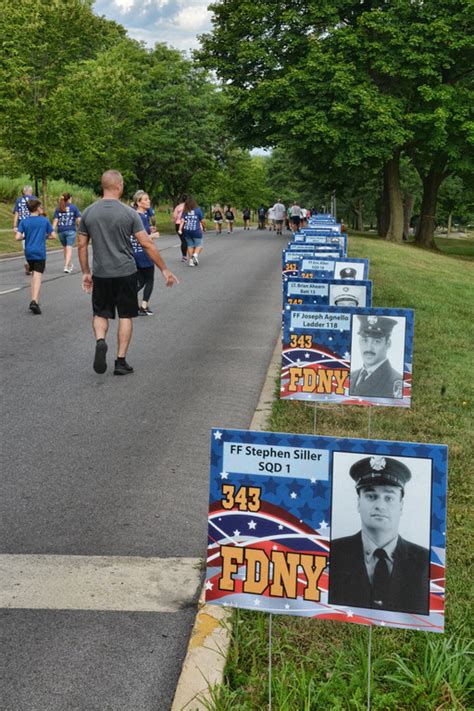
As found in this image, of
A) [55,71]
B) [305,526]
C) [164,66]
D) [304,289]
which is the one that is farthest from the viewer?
[164,66]

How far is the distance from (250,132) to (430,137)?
8431mm

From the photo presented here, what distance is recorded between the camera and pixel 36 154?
3120 cm

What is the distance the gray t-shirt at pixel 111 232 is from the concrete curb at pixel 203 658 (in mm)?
5482

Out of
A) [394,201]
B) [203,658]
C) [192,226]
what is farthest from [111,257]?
[394,201]

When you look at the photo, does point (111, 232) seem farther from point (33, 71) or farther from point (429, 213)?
point (429, 213)

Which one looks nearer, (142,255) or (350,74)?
(142,255)

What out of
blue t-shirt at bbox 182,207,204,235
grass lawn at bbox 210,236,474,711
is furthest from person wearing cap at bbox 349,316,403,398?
blue t-shirt at bbox 182,207,204,235

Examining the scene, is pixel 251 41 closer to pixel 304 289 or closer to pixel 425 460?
pixel 304 289

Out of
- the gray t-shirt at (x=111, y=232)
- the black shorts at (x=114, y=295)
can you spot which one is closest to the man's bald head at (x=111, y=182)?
the gray t-shirt at (x=111, y=232)

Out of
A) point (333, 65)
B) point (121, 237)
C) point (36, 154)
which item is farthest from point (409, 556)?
point (333, 65)

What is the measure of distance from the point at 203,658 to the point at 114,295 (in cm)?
604

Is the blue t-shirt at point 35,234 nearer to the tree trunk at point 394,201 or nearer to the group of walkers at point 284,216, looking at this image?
the group of walkers at point 284,216

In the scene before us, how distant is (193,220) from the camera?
68.7 feet

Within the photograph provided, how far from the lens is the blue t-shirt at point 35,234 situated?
13398 millimetres
